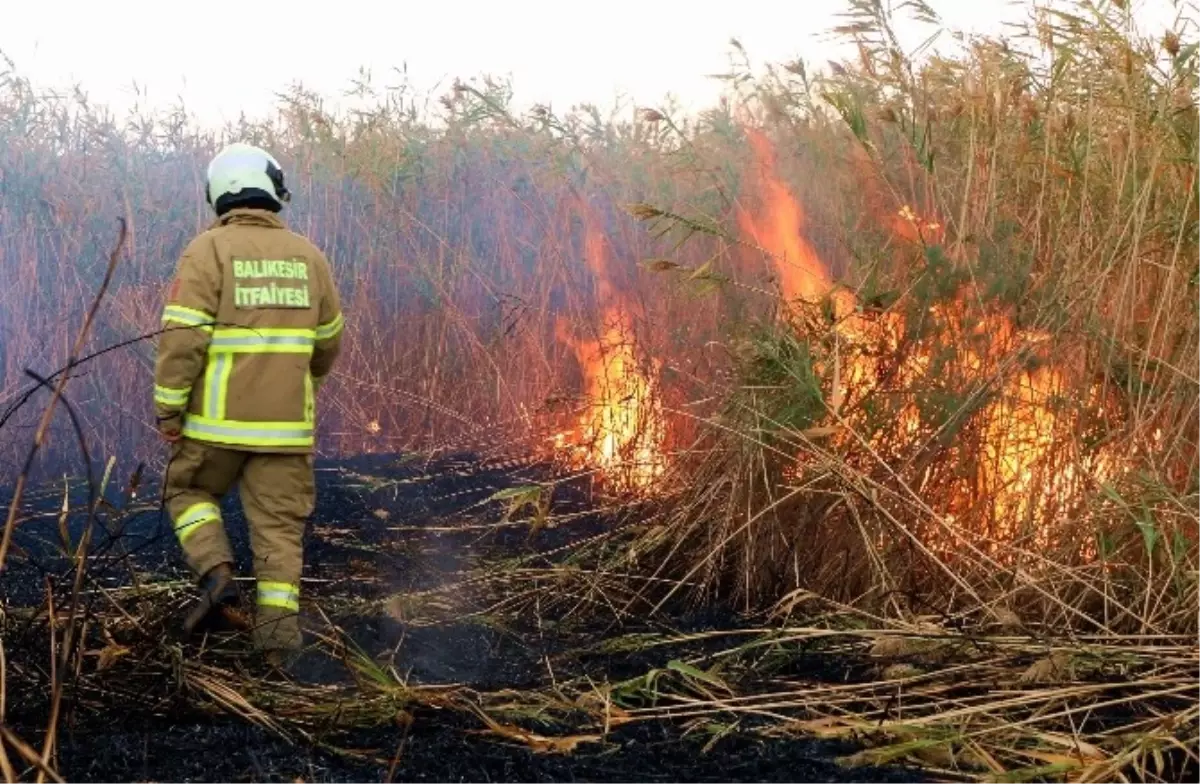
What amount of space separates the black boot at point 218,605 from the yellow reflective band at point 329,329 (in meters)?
0.84

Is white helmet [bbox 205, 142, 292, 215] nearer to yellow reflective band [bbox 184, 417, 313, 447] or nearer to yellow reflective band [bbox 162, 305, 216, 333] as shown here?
yellow reflective band [bbox 162, 305, 216, 333]

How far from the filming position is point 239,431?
4422mm

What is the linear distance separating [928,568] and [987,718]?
3.90 feet

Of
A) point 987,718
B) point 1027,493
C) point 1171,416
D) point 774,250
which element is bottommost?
point 987,718

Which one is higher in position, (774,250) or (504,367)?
(774,250)

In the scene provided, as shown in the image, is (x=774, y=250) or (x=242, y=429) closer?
(x=242, y=429)

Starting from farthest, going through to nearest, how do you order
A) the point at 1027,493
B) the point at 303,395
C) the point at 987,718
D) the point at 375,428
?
the point at 375,428, the point at 303,395, the point at 1027,493, the point at 987,718

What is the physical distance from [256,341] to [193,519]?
0.60m

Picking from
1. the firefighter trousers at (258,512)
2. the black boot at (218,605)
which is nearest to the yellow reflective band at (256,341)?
the firefighter trousers at (258,512)

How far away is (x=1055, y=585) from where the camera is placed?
12.7 ft

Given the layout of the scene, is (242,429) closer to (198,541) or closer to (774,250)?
(198,541)

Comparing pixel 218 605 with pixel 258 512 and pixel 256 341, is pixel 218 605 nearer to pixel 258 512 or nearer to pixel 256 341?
pixel 258 512

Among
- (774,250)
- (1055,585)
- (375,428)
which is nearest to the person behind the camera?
(1055,585)

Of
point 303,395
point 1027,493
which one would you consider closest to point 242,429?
point 303,395
